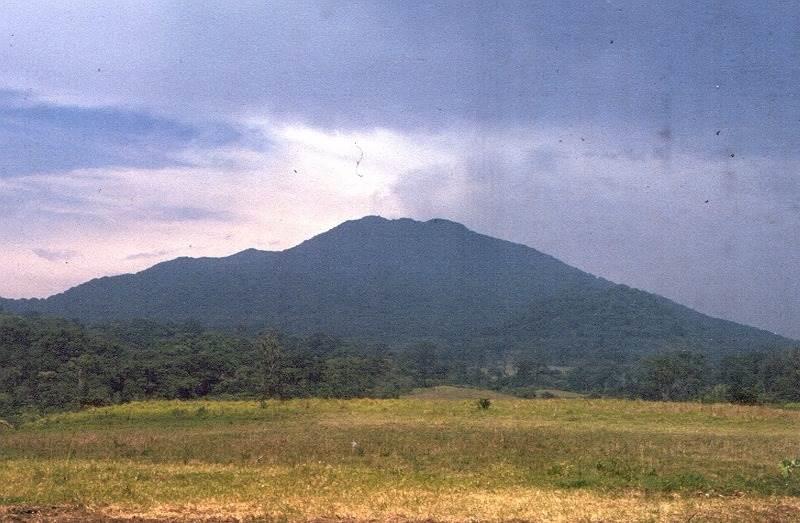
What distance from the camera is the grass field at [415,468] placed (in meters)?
14.4

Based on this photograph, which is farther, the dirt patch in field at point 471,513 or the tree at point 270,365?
the tree at point 270,365

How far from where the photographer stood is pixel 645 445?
23969 mm

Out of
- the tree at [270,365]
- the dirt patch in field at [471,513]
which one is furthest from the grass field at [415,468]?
the tree at [270,365]

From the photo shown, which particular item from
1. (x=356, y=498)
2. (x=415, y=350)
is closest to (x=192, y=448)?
(x=356, y=498)

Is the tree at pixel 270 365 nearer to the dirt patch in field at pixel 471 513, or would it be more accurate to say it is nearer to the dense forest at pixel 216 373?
the dense forest at pixel 216 373

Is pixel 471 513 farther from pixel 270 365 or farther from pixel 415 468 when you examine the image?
pixel 270 365

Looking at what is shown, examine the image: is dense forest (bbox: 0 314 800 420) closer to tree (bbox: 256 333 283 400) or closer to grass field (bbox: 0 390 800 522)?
tree (bbox: 256 333 283 400)

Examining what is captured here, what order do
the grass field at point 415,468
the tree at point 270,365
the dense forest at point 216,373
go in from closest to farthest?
the grass field at point 415,468, the dense forest at point 216,373, the tree at point 270,365

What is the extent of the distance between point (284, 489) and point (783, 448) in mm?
16147

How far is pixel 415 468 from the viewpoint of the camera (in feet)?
64.3

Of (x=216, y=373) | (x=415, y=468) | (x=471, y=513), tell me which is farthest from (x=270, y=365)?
(x=471, y=513)

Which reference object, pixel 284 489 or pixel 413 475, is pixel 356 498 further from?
pixel 413 475

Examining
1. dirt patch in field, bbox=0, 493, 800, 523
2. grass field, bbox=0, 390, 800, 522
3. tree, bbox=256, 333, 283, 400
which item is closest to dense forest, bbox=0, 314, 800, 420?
tree, bbox=256, 333, 283, 400

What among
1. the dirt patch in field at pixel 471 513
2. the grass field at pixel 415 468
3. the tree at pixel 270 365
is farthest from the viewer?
the tree at pixel 270 365
